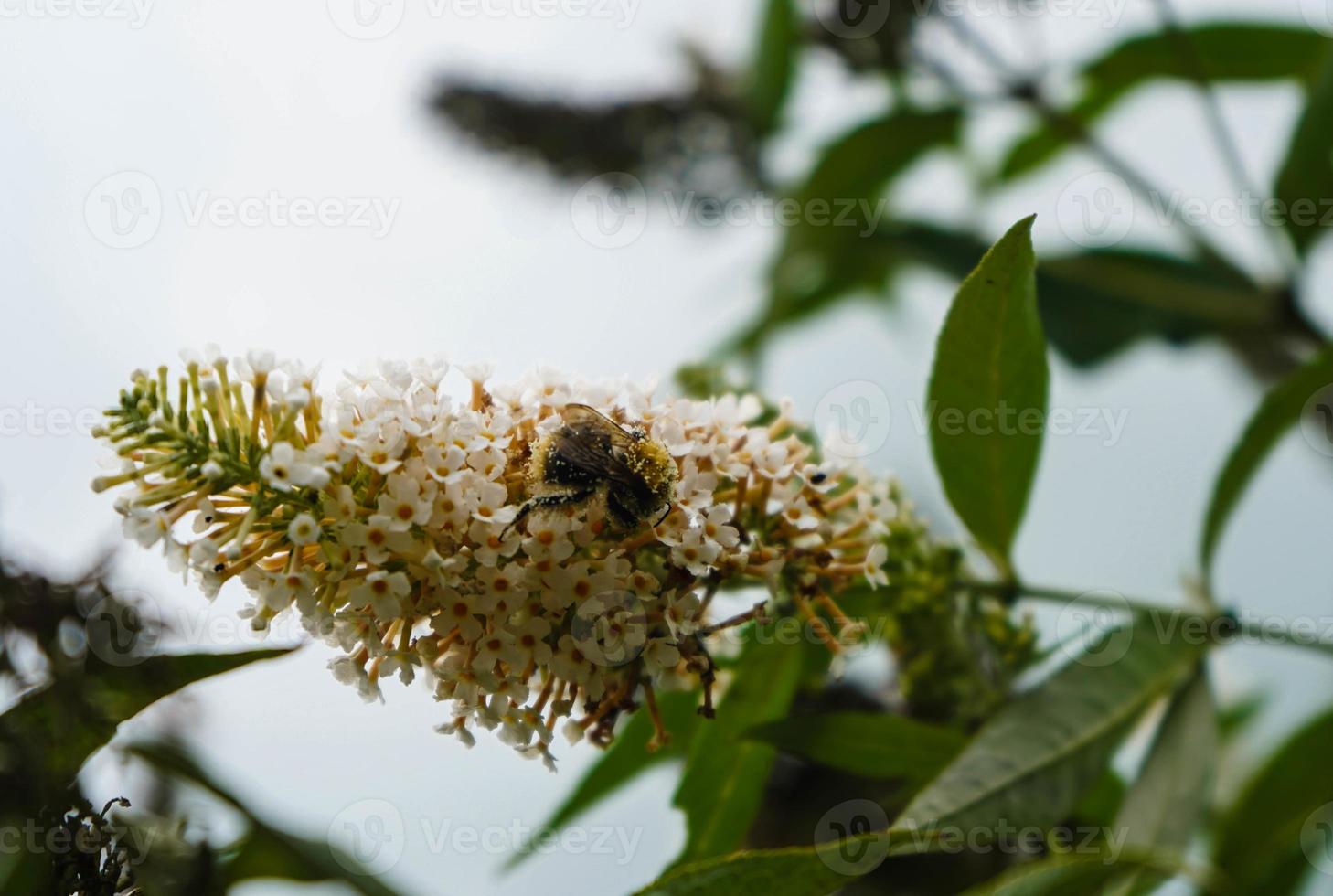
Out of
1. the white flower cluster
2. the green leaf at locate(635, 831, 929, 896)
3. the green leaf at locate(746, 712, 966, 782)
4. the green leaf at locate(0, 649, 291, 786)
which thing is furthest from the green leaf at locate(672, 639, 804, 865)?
the green leaf at locate(0, 649, 291, 786)

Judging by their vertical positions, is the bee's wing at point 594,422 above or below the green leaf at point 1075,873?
above

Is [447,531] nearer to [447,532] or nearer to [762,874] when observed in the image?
[447,532]

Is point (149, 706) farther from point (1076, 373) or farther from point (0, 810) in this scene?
point (1076, 373)

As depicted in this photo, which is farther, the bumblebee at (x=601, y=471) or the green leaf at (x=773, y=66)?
the green leaf at (x=773, y=66)

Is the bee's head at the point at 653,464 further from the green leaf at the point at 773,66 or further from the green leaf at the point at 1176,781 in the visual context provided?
the green leaf at the point at 773,66

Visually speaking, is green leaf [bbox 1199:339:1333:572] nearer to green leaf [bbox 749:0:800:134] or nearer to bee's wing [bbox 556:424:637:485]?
bee's wing [bbox 556:424:637:485]

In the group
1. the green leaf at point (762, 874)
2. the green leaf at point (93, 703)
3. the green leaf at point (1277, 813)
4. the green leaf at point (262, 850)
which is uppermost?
the green leaf at point (93, 703)

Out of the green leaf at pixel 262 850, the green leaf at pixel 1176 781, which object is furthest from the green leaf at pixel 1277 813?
the green leaf at pixel 262 850
